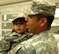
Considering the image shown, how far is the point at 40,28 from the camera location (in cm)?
120

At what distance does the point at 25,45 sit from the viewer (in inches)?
44.9

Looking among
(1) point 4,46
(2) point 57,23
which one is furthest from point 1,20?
(1) point 4,46

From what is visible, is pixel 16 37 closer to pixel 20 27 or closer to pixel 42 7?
pixel 20 27

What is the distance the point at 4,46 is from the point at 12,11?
110 cm

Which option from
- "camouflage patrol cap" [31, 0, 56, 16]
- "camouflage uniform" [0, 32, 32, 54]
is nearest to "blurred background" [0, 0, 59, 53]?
"camouflage uniform" [0, 32, 32, 54]

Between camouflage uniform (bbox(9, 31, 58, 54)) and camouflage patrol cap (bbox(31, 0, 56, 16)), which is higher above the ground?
camouflage patrol cap (bbox(31, 0, 56, 16))

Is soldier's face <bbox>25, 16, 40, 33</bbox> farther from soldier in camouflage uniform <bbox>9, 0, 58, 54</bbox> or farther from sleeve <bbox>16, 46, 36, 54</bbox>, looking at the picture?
sleeve <bbox>16, 46, 36, 54</bbox>

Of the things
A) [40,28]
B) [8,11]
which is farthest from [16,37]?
[8,11]

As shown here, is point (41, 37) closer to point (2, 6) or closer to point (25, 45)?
point (25, 45)

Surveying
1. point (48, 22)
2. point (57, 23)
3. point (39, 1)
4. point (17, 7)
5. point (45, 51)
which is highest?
point (39, 1)

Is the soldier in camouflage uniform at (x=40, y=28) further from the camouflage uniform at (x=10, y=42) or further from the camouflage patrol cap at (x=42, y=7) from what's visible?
the camouflage uniform at (x=10, y=42)

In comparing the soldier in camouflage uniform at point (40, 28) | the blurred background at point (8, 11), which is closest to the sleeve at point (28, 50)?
the soldier in camouflage uniform at point (40, 28)

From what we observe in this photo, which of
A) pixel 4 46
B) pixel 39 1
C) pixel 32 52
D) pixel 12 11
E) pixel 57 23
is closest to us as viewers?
pixel 32 52

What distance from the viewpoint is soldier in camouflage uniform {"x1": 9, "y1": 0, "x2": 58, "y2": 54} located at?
3.73 feet
